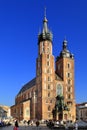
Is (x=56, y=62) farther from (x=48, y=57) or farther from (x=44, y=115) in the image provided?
(x=44, y=115)

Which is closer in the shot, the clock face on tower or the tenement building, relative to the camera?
the tenement building

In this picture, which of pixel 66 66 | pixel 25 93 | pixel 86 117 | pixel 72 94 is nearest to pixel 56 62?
pixel 66 66

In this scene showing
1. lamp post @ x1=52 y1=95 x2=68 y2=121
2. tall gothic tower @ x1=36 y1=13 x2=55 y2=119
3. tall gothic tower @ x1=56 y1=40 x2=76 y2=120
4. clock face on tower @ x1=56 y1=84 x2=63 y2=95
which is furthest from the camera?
clock face on tower @ x1=56 y1=84 x2=63 y2=95

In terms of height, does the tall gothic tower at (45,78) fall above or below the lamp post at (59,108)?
above

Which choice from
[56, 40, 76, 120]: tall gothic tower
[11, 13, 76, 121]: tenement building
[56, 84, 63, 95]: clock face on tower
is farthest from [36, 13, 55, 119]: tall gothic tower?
[56, 40, 76, 120]: tall gothic tower

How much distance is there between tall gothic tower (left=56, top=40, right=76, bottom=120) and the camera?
104 meters

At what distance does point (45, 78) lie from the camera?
335 feet

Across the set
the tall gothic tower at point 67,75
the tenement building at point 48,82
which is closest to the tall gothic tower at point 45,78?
the tenement building at point 48,82

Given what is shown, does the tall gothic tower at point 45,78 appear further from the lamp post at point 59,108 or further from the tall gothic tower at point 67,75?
the tall gothic tower at point 67,75

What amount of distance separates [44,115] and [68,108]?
8.30 meters

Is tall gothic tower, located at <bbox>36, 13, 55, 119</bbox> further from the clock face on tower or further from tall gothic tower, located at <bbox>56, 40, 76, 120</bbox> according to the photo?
tall gothic tower, located at <bbox>56, 40, 76, 120</bbox>

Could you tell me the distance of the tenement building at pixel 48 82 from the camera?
3967 inches

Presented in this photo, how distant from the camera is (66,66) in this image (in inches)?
4215

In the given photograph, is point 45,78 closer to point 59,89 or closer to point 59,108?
point 59,89
